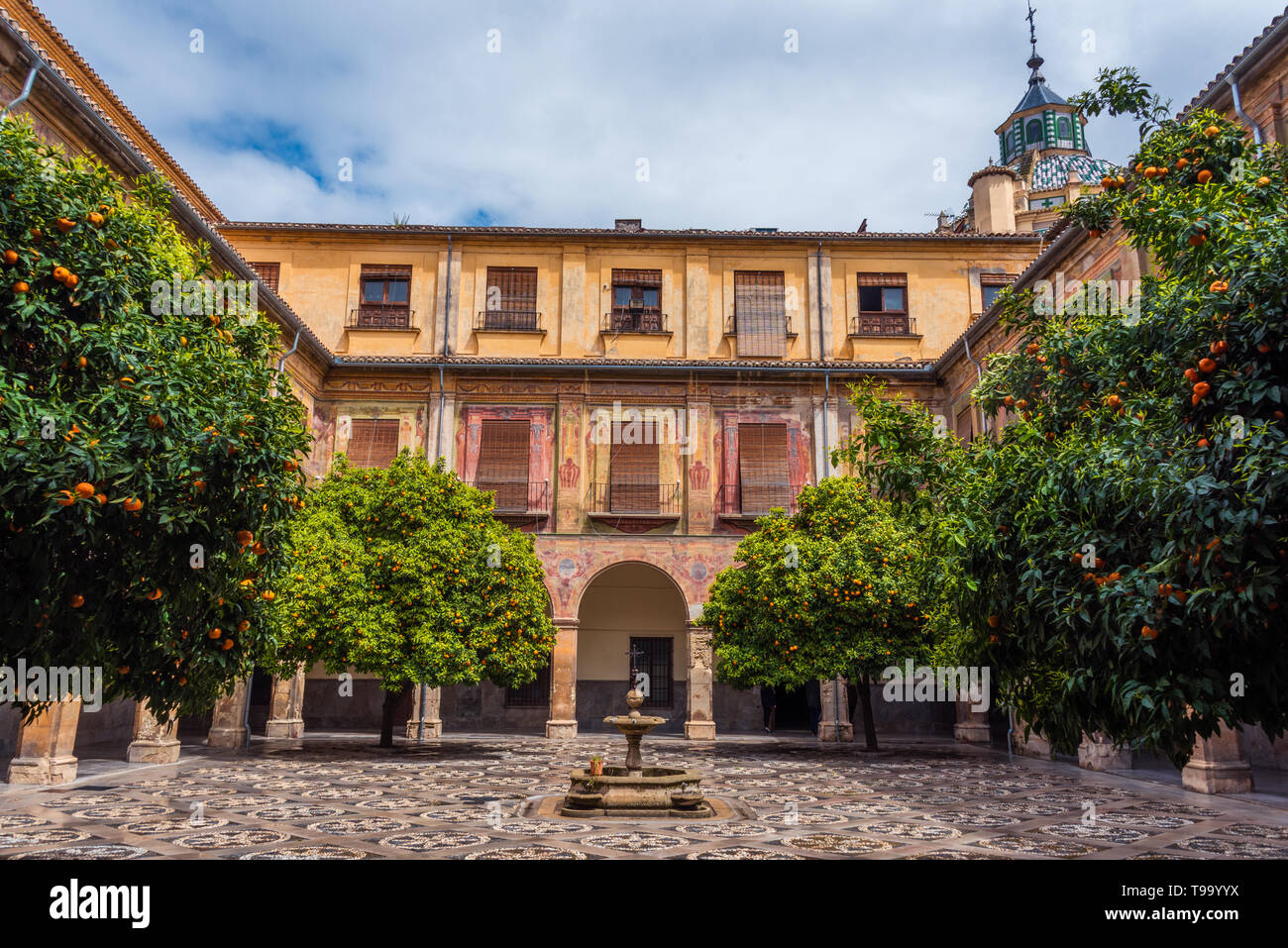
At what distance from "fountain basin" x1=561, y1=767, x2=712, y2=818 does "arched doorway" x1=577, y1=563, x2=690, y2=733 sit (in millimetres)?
13277

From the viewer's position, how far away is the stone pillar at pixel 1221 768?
1143 centimetres

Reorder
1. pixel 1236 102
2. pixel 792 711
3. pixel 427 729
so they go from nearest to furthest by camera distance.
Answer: pixel 1236 102
pixel 427 729
pixel 792 711

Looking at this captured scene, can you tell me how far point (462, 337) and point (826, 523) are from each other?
9.91m

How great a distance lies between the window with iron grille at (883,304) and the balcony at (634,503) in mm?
6142

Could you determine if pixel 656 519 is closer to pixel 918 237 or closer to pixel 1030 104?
pixel 918 237

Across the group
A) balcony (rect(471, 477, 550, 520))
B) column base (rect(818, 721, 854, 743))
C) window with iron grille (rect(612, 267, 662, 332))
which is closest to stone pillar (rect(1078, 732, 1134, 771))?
column base (rect(818, 721, 854, 743))

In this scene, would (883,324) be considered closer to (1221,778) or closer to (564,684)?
(564,684)

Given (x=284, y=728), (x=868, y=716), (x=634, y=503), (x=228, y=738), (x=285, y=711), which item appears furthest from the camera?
(x=634, y=503)

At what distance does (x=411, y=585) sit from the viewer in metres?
14.7

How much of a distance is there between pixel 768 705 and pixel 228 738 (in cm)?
1218

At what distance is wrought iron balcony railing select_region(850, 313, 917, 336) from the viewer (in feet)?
71.4

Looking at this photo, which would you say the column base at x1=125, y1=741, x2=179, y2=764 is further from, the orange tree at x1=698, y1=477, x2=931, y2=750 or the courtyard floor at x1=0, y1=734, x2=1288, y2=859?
the orange tree at x1=698, y1=477, x2=931, y2=750

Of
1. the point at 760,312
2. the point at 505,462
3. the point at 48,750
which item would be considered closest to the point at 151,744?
the point at 48,750

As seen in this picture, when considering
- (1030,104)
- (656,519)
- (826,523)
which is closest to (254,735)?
(656,519)
